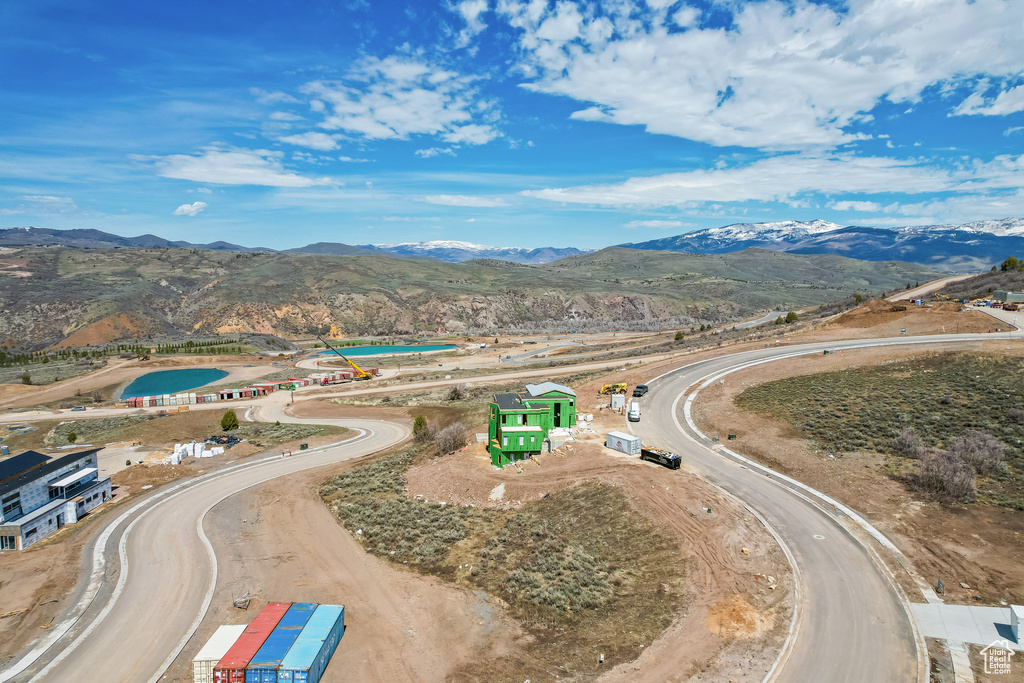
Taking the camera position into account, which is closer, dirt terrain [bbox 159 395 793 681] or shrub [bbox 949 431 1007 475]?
dirt terrain [bbox 159 395 793 681]

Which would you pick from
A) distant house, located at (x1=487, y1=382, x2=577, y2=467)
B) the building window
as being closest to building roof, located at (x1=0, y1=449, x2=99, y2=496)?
the building window

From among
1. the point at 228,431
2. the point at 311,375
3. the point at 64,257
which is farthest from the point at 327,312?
the point at 64,257

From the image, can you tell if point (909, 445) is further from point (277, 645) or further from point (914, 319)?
point (914, 319)

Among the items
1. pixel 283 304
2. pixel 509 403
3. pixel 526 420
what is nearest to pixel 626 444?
pixel 526 420

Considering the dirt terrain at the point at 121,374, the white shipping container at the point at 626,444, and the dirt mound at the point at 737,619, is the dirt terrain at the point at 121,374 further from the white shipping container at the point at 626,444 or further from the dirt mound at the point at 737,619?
the dirt mound at the point at 737,619

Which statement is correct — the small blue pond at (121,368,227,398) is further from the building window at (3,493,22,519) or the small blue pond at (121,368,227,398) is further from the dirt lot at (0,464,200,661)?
the dirt lot at (0,464,200,661)
